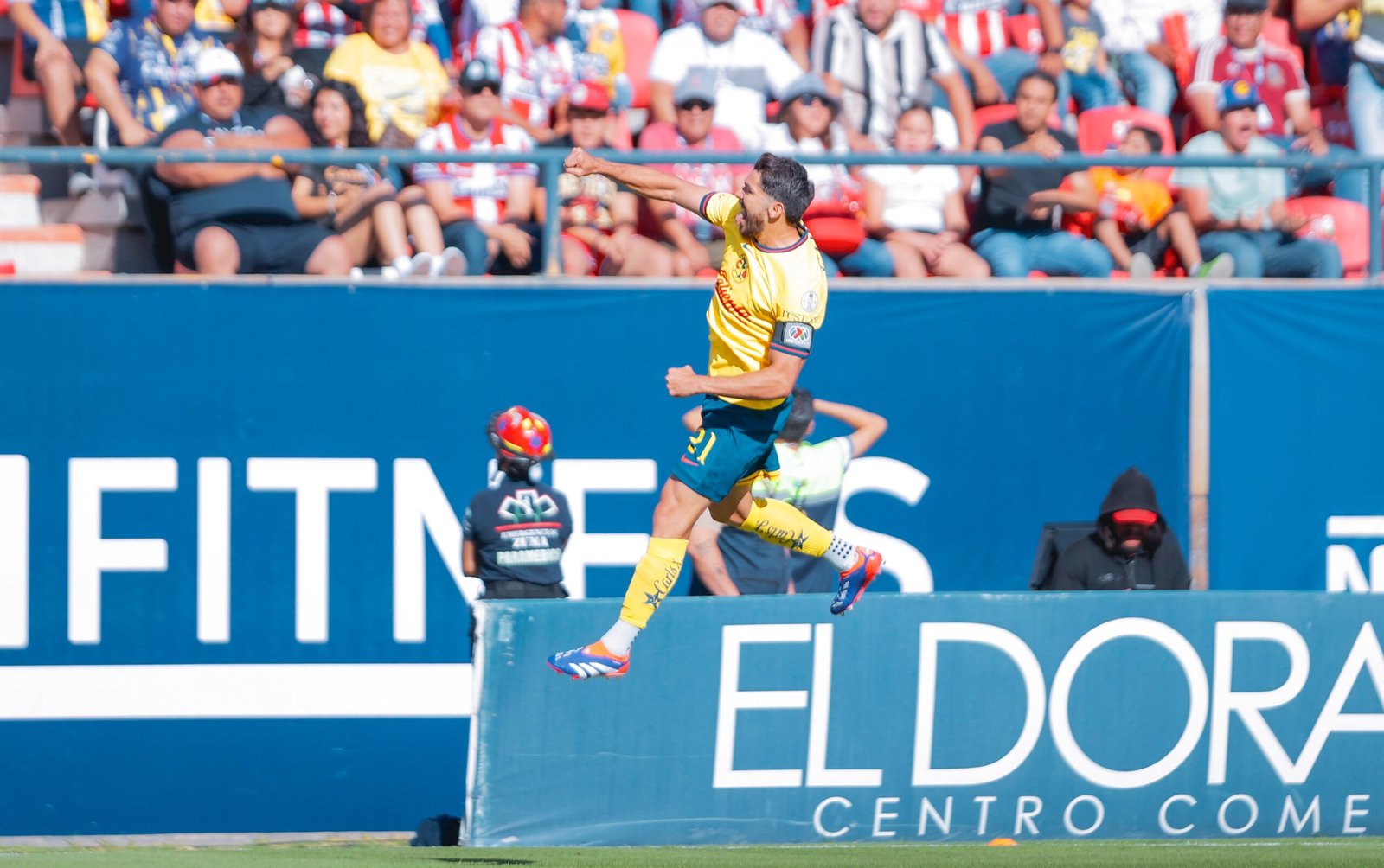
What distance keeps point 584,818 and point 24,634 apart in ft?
10.6

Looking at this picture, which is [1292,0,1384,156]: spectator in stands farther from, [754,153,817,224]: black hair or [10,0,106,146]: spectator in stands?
[10,0,106,146]: spectator in stands

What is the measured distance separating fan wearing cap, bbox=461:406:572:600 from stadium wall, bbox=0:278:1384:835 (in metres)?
0.80

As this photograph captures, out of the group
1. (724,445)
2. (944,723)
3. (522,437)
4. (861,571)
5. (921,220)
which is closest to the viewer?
(724,445)

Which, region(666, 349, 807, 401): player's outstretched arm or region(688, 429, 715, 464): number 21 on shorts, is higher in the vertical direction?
region(666, 349, 807, 401): player's outstretched arm

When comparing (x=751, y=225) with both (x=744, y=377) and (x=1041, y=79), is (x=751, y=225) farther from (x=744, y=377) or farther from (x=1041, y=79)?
(x=1041, y=79)

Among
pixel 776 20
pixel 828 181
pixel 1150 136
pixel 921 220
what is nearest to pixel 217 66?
pixel 828 181

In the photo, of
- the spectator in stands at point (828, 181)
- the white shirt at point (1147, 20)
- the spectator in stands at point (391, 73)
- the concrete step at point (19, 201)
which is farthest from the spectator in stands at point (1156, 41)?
the concrete step at point (19, 201)

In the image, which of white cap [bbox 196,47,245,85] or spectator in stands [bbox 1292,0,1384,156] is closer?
white cap [bbox 196,47,245,85]

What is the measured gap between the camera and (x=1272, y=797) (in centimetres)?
848

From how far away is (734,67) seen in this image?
34.1 feet

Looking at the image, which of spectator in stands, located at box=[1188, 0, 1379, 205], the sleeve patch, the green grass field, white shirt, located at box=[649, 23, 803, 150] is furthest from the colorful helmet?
spectator in stands, located at box=[1188, 0, 1379, 205]

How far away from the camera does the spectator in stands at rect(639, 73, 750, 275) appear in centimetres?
924

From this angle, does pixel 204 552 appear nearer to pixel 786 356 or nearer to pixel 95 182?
pixel 95 182

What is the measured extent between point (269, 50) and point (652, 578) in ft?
15.6
